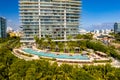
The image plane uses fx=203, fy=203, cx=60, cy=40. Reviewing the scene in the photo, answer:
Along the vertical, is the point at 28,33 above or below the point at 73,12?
below

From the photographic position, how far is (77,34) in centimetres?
7406

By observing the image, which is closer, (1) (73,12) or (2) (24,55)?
(2) (24,55)

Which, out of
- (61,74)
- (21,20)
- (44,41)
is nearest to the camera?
(61,74)

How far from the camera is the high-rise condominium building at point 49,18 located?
68.8 m

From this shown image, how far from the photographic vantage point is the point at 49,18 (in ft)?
231

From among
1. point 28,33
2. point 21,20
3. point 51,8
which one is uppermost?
point 51,8

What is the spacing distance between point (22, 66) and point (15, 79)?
3.84m

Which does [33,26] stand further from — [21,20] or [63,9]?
[63,9]

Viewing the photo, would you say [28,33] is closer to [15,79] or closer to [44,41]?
[44,41]

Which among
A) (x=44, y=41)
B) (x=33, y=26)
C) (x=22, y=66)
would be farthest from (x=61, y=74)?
(x=33, y=26)

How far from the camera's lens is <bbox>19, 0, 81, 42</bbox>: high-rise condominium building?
6881 centimetres

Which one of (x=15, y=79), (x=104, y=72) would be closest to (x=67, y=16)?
(x=104, y=72)

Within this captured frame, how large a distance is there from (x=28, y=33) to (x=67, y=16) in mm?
14921

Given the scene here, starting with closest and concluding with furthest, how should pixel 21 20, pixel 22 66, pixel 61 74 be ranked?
pixel 61 74 → pixel 22 66 → pixel 21 20
